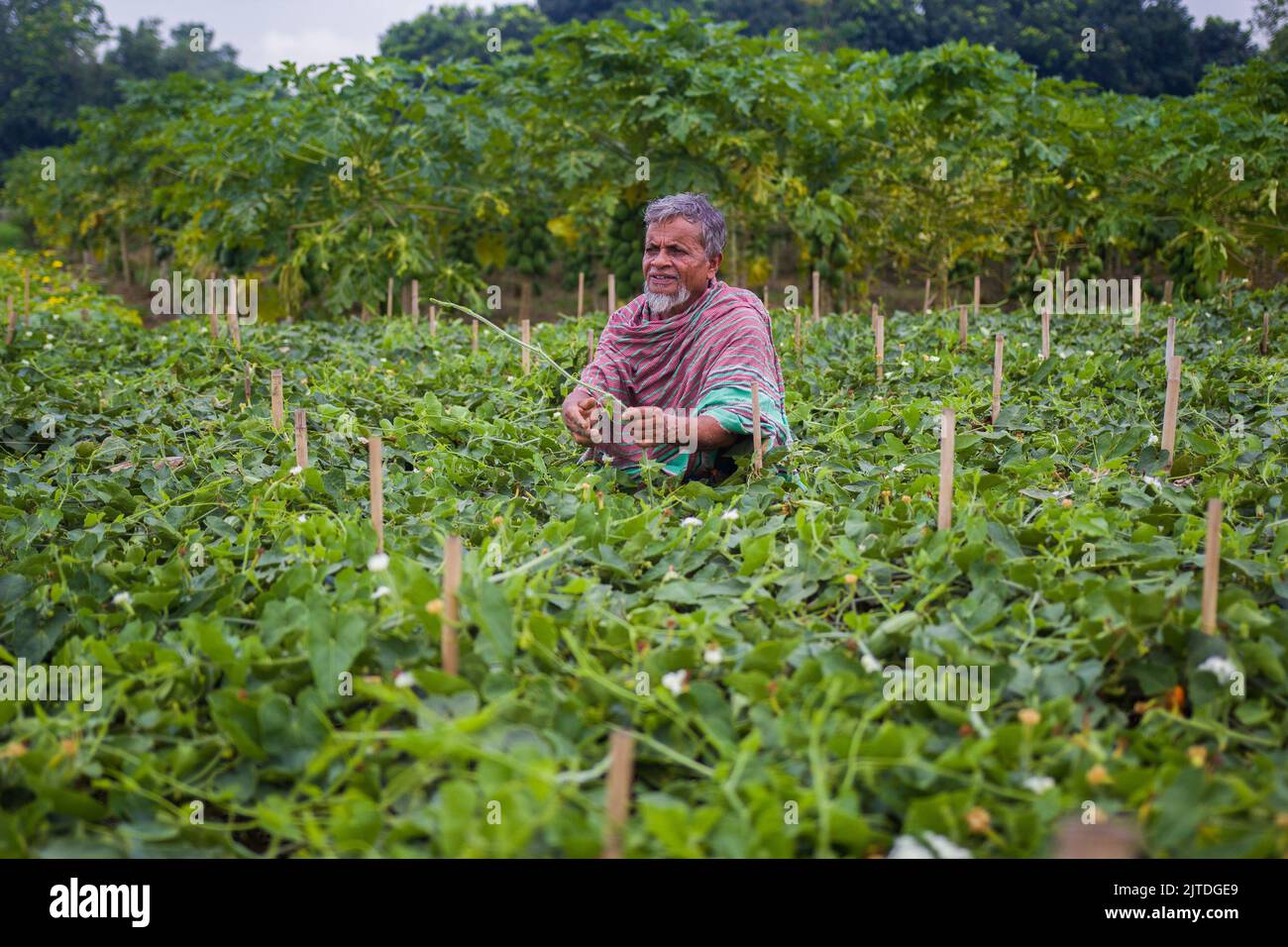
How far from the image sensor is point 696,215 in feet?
9.14

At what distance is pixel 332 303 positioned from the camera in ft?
22.6

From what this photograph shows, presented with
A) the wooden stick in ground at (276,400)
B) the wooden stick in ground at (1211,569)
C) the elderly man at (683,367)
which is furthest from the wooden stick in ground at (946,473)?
the wooden stick in ground at (276,400)

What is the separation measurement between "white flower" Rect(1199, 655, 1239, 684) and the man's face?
1701mm

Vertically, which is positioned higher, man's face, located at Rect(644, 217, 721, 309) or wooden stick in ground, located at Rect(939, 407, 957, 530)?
man's face, located at Rect(644, 217, 721, 309)

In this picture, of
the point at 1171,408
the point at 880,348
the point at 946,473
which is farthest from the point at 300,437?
the point at 880,348

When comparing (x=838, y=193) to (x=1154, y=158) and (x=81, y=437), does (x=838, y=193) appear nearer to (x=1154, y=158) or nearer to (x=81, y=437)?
(x=1154, y=158)

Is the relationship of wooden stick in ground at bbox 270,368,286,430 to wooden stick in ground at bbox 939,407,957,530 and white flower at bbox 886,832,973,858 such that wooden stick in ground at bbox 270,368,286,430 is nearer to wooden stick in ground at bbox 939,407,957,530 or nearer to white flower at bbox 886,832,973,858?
wooden stick in ground at bbox 939,407,957,530

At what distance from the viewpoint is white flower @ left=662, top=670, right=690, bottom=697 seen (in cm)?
145

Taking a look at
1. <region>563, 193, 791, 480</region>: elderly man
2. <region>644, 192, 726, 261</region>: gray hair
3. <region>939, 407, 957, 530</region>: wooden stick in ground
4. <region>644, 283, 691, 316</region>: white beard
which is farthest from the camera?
<region>644, 283, 691, 316</region>: white beard

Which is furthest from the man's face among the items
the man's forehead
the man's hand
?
the man's hand

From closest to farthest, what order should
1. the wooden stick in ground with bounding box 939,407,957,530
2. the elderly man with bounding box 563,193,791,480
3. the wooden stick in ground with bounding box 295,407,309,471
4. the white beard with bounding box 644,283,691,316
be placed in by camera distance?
1. the wooden stick in ground with bounding box 939,407,957,530
2. the wooden stick in ground with bounding box 295,407,309,471
3. the elderly man with bounding box 563,193,791,480
4. the white beard with bounding box 644,283,691,316

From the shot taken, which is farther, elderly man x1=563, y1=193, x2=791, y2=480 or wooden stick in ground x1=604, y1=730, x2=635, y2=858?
elderly man x1=563, y1=193, x2=791, y2=480
